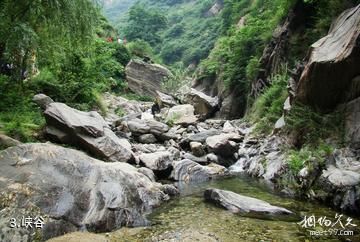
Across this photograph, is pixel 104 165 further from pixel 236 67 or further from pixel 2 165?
pixel 236 67

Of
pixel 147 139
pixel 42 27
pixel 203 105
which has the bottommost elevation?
pixel 147 139

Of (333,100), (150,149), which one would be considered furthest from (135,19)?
(333,100)

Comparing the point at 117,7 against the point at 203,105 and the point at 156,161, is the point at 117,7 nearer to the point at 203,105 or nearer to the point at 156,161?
the point at 203,105

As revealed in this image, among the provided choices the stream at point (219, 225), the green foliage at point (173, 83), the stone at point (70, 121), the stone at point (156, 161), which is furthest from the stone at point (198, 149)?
the green foliage at point (173, 83)

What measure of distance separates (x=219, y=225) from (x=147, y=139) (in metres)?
9.15

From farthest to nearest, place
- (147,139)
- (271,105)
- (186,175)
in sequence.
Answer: (271,105), (147,139), (186,175)

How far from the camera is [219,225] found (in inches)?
267

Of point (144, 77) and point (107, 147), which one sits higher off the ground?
point (144, 77)

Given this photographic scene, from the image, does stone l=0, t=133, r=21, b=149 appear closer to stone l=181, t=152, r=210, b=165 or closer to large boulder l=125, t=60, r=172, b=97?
stone l=181, t=152, r=210, b=165

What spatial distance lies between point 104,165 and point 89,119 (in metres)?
3.16

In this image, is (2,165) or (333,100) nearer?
(2,165)

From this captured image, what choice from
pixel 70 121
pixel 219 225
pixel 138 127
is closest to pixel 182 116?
pixel 138 127

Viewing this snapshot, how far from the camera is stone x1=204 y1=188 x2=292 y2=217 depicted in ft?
24.2

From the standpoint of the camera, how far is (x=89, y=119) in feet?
35.5
